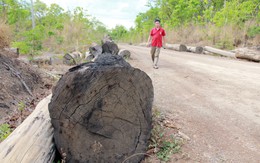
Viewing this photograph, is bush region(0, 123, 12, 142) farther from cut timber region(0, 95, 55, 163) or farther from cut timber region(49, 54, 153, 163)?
cut timber region(49, 54, 153, 163)

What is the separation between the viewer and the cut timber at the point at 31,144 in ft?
8.14

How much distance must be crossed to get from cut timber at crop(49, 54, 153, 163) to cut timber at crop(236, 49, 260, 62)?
1128cm

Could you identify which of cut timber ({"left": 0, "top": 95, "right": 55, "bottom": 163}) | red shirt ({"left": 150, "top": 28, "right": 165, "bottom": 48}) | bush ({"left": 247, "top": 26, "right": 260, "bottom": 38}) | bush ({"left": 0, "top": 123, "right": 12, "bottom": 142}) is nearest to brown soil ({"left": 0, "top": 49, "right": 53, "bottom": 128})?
bush ({"left": 0, "top": 123, "right": 12, "bottom": 142})

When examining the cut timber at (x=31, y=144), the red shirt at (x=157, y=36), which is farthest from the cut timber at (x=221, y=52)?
the cut timber at (x=31, y=144)

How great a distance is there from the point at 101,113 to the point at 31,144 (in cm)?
85

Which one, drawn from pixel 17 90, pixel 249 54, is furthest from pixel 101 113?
pixel 249 54

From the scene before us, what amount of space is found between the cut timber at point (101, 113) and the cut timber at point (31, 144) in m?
0.16

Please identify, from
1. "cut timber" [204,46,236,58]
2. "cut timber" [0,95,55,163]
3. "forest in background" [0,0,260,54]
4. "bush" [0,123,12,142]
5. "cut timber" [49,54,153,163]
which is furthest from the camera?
"cut timber" [204,46,236,58]

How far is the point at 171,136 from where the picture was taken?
357 cm

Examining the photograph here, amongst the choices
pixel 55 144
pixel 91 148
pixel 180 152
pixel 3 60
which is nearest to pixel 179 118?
pixel 180 152

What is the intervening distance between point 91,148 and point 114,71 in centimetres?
95

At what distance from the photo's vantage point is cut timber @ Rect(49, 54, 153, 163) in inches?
105

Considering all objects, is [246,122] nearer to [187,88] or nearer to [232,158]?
[232,158]

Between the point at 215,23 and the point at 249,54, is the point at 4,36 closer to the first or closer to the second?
the point at 249,54
